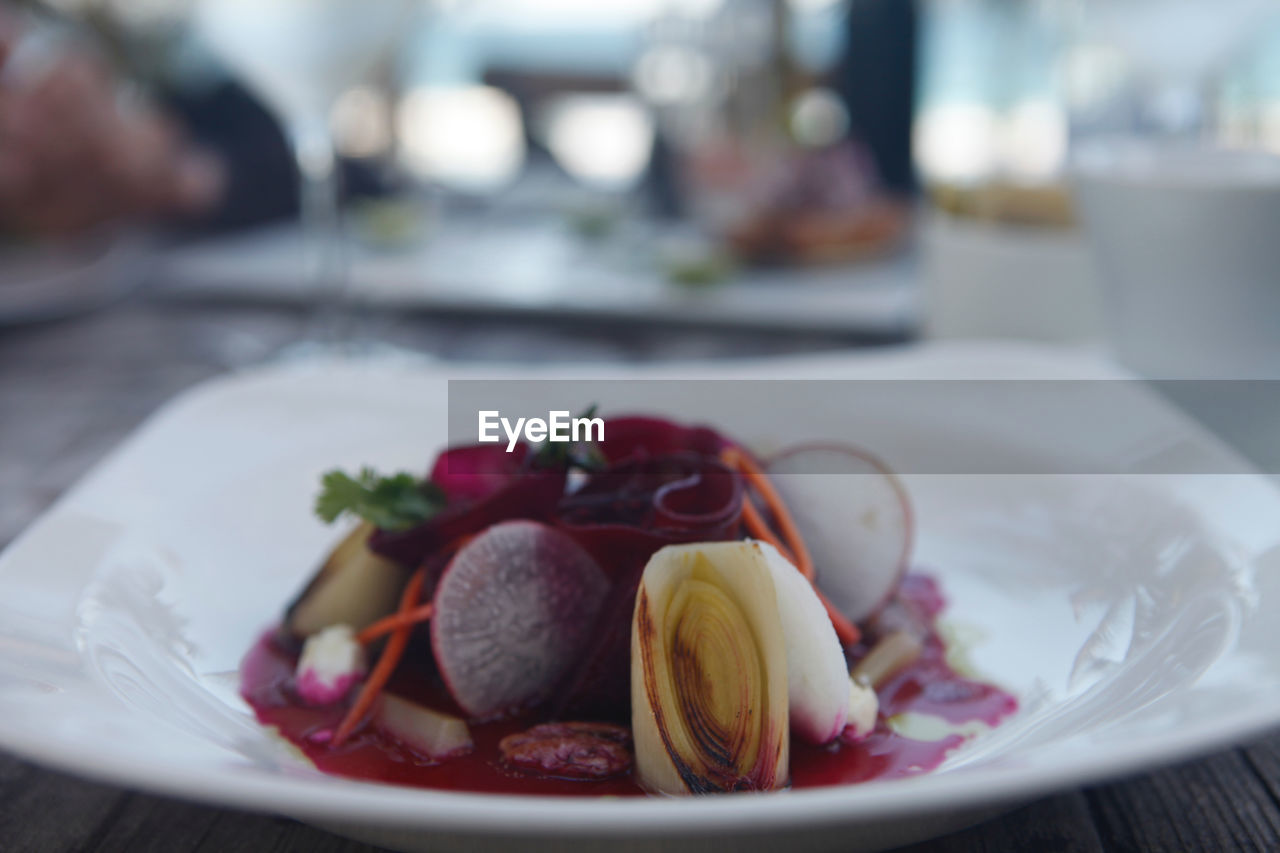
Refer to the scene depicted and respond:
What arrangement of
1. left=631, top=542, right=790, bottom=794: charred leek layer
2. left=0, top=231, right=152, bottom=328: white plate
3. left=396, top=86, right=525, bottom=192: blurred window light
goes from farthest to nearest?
left=396, top=86, right=525, bottom=192: blurred window light → left=0, top=231, right=152, bottom=328: white plate → left=631, top=542, right=790, bottom=794: charred leek layer

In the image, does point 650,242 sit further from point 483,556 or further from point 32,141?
point 483,556

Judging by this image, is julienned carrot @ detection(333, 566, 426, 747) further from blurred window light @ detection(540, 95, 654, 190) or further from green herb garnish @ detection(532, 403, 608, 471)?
blurred window light @ detection(540, 95, 654, 190)

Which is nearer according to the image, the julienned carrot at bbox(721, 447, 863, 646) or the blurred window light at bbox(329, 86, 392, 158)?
the julienned carrot at bbox(721, 447, 863, 646)

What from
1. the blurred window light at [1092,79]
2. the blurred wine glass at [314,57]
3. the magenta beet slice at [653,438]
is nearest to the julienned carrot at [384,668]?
the magenta beet slice at [653,438]

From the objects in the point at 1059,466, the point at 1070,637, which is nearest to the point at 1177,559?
the point at 1070,637

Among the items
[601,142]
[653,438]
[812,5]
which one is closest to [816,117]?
[812,5]

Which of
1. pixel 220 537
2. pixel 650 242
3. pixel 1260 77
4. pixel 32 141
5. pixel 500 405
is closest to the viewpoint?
pixel 220 537

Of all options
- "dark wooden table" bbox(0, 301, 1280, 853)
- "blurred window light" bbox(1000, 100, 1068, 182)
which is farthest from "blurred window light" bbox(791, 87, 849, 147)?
"dark wooden table" bbox(0, 301, 1280, 853)

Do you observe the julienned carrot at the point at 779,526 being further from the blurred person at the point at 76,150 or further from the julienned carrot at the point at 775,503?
the blurred person at the point at 76,150
